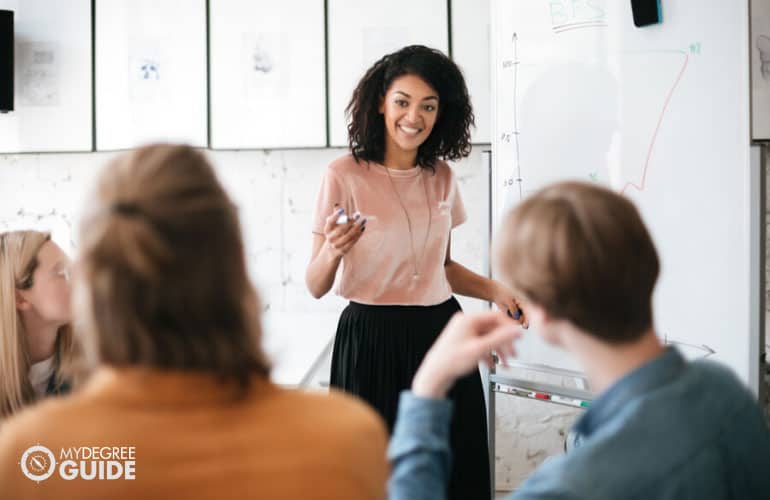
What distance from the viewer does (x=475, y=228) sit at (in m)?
2.69

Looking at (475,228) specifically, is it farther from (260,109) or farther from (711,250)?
(711,250)

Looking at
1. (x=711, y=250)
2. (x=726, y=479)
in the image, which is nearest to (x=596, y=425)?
(x=726, y=479)

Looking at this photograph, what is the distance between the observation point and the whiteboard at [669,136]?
152cm

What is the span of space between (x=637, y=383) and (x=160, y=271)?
1.69ft

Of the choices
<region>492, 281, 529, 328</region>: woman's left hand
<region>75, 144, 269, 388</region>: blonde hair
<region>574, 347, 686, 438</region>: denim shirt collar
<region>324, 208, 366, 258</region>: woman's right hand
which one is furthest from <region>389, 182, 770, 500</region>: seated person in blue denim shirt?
<region>492, 281, 529, 328</region>: woman's left hand

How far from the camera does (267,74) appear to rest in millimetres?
2684

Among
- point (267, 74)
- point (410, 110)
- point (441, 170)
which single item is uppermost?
point (267, 74)

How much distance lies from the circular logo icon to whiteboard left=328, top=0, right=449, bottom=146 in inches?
83.6

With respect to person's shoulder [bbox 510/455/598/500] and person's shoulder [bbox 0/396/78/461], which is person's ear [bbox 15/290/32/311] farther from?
person's shoulder [bbox 510/455/598/500]

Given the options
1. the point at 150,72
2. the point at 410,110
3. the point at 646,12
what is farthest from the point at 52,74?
the point at 646,12

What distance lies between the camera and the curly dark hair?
1672mm

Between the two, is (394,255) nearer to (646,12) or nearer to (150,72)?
(646,12)

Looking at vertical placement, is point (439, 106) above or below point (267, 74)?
below

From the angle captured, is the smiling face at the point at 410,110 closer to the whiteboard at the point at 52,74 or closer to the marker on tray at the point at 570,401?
the marker on tray at the point at 570,401
